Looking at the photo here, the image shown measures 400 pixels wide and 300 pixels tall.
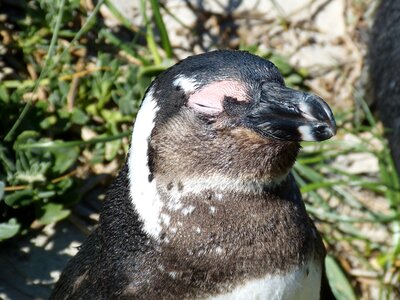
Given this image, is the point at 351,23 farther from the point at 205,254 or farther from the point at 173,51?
the point at 205,254

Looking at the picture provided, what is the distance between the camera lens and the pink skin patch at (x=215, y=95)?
6.17 feet

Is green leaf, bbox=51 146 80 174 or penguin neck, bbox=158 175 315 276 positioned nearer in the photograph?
penguin neck, bbox=158 175 315 276

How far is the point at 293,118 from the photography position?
1835mm

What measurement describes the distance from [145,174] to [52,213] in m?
1.00

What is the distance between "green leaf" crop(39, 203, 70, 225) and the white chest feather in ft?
3.51

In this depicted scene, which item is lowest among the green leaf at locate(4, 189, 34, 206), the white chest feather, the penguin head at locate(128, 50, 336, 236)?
the green leaf at locate(4, 189, 34, 206)

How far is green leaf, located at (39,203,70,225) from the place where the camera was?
2885 mm

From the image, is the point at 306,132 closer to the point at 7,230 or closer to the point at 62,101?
the point at 7,230

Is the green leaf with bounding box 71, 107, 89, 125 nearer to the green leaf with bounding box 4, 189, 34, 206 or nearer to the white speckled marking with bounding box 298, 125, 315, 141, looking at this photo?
the green leaf with bounding box 4, 189, 34, 206

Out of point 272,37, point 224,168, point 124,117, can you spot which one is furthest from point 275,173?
point 272,37

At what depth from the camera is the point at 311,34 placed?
13.1 ft

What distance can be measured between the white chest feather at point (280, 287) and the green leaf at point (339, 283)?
115 cm

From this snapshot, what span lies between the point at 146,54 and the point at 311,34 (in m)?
0.87

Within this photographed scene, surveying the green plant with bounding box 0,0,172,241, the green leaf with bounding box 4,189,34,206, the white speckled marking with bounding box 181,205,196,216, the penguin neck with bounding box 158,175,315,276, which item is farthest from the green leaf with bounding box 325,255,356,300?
the white speckled marking with bounding box 181,205,196,216
